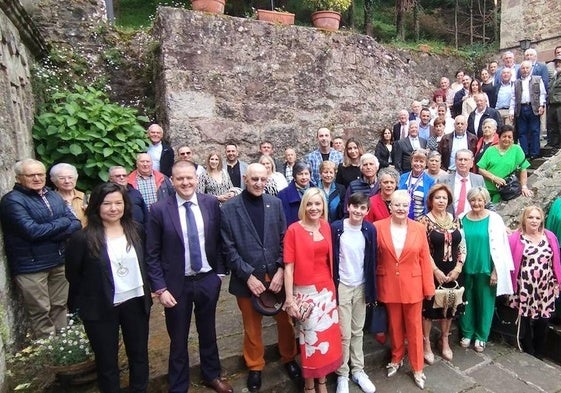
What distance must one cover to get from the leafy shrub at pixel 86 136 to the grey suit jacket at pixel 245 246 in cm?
264

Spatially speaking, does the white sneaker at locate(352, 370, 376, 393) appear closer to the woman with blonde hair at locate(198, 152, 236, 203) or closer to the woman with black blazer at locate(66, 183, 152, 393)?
the woman with black blazer at locate(66, 183, 152, 393)

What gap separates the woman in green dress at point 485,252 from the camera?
372 cm

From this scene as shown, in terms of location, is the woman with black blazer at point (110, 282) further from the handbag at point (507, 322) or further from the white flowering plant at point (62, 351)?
the handbag at point (507, 322)

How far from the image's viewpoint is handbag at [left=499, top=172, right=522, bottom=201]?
16.0 feet

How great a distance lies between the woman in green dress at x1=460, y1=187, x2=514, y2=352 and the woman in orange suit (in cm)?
74

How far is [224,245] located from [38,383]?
1666 millimetres

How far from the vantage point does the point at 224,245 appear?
9.48ft

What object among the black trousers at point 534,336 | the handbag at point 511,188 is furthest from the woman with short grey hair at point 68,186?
the handbag at point 511,188

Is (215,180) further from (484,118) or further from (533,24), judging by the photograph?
(533,24)

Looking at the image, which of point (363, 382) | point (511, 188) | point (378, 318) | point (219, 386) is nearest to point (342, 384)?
point (363, 382)

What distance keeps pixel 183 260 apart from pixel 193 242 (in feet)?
0.46

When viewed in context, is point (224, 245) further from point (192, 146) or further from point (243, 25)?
point (243, 25)

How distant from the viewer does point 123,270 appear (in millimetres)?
2588

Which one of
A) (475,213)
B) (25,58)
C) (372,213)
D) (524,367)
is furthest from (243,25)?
(524,367)
